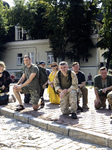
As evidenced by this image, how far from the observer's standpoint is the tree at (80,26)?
103 feet

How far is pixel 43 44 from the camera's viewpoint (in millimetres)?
37375

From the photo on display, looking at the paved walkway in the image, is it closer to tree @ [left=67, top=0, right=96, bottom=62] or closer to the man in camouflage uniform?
the man in camouflage uniform

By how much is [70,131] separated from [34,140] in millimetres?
845

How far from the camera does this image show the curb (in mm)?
4641

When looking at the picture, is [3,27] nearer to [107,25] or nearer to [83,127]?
[107,25]

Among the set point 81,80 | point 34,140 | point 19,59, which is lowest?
point 34,140

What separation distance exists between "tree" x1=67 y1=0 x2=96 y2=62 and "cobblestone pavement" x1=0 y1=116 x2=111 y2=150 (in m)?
26.4

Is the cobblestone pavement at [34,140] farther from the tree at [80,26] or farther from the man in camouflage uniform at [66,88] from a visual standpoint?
the tree at [80,26]

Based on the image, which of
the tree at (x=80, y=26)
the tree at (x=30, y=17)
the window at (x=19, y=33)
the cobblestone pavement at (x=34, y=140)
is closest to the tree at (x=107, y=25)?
the tree at (x=80, y=26)

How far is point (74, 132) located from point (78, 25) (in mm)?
27568

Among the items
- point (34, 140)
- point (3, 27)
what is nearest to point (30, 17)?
point (3, 27)

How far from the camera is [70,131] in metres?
5.32

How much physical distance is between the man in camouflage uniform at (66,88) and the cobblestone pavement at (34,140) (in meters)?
1.25

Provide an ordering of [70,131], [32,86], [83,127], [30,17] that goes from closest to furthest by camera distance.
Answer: [70,131]
[83,127]
[32,86]
[30,17]
